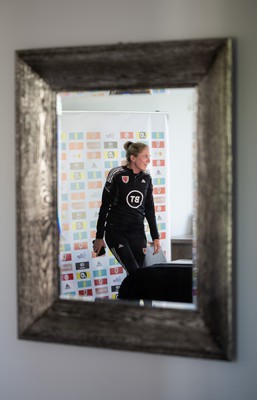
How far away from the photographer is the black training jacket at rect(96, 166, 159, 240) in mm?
1777

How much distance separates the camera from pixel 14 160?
1839mm

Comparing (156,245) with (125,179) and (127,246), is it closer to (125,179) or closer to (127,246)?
(127,246)

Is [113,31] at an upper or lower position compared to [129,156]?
upper

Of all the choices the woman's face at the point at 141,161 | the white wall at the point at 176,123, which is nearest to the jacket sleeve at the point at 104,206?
the woman's face at the point at 141,161

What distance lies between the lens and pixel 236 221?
1.61 meters

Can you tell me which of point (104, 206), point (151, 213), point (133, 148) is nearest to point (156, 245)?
point (151, 213)

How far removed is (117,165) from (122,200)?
0.40 ft

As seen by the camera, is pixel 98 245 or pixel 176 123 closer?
pixel 176 123

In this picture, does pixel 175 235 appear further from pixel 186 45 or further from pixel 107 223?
pixel 186 45

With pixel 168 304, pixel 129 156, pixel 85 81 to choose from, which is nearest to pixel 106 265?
pixel 168 304

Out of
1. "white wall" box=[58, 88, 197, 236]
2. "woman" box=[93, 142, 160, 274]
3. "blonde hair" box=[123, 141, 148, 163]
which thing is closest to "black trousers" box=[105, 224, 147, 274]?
"woman" box=[93, 142, 160, 274]

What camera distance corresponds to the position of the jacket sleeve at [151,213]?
68.4 inches

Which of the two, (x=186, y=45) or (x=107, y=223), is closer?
(x=186, y=45)

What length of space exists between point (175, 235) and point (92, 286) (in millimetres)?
338
